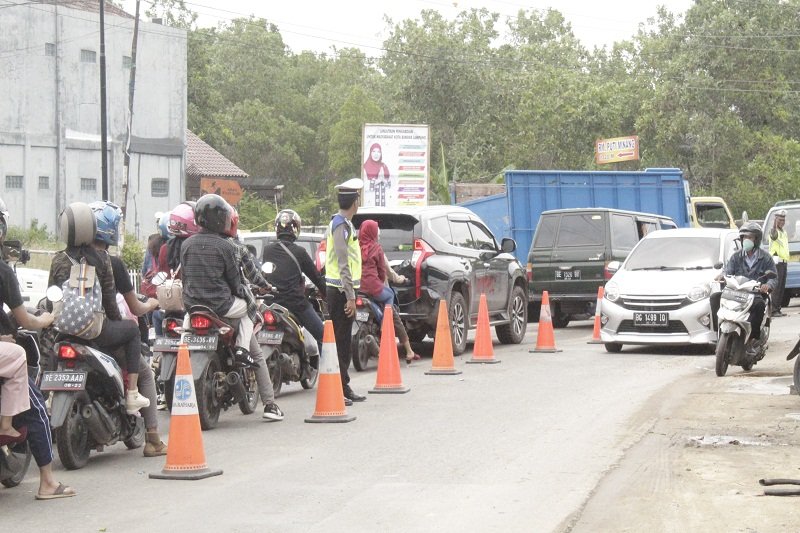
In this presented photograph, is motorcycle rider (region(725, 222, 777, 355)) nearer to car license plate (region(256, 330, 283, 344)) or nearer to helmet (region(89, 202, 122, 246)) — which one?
car license plate (region(256, 330, 283, 344))

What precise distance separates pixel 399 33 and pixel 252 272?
5910cm

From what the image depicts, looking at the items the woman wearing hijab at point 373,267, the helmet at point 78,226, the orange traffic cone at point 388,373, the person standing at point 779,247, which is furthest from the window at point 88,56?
the helmet at point 78,226

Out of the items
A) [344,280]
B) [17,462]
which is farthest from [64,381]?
[344,280]

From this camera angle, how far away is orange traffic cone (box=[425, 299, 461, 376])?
1512 cm

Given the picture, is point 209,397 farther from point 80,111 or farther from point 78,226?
point 80,111

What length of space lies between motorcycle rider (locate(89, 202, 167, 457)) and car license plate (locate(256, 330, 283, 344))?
2700 millimetres

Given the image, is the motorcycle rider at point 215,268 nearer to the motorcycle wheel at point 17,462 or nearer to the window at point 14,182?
the motorcycle wheel at point 17,462

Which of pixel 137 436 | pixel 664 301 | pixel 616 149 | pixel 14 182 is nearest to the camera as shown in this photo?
pixel 137 436

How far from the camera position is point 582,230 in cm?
2312

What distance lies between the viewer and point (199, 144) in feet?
201

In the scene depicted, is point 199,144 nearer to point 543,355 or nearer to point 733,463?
point 543,355

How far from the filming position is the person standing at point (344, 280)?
12.6m

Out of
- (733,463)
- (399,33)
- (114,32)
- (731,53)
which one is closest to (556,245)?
(733,463)

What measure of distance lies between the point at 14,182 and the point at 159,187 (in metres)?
7.19
